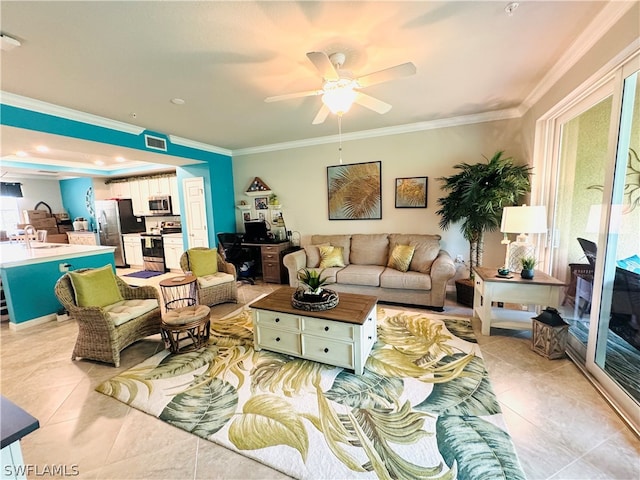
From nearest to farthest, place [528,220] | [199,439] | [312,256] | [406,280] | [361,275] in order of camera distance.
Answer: [199,439] < [528,220] < [406,280] < [361,275] < [312,256]

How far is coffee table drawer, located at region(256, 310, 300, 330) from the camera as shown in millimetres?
2449

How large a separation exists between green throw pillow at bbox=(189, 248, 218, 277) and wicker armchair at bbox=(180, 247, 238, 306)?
80 millimetres

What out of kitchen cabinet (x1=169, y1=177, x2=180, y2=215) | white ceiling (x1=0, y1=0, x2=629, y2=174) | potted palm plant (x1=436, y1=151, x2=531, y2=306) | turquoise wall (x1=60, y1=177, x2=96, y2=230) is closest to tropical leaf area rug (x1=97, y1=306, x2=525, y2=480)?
potted palm plant (x1=436, y1=151, x2=531, y2=306)

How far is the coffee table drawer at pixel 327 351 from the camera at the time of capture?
2.28m

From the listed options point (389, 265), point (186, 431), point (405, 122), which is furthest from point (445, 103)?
point (186, 431)

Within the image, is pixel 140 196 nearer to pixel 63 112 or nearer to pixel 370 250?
pixel 63 112

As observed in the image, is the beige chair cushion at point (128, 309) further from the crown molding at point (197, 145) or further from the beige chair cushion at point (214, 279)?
the crown molding at point (197, 145)

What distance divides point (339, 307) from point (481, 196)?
7.80ft

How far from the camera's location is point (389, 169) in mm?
4477

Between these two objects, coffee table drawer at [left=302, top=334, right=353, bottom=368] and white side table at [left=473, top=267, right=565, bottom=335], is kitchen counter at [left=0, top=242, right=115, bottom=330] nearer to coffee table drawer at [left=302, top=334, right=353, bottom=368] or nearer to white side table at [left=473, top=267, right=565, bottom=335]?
coffee table drawer at [left=302, top=334, right=353, bottom=368]

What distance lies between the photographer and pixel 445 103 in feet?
11.0

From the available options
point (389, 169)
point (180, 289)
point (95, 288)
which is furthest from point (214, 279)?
point (389, 169)

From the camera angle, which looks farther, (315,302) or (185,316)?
(185,316)

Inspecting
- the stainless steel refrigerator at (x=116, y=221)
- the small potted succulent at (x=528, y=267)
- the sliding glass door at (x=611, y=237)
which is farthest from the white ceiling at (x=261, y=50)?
the stainless steel refrigerator at (x=116, y=221)
